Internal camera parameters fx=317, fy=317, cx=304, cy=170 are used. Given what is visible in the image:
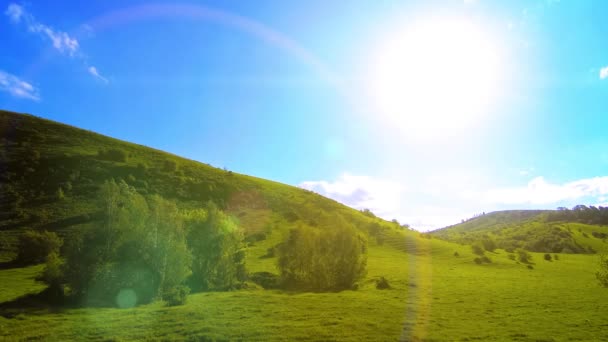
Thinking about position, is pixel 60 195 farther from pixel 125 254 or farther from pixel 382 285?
pixel 382 285

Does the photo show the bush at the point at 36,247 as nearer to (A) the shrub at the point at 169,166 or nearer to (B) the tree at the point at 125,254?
(B) the tree at the point at 125,254

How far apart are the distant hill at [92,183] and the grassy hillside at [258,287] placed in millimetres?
355

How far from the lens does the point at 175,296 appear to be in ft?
121

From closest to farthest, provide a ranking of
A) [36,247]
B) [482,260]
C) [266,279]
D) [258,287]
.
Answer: [258,287] → [36,247] → [266,279] → [482,260]

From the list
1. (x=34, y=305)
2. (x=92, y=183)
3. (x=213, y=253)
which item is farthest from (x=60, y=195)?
(x=34, y=305)

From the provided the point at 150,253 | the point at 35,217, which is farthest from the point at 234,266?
the point at 35,217

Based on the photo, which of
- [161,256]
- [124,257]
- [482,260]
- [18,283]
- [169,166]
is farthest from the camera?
[169,166]

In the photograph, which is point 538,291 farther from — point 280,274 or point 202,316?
point 202,316

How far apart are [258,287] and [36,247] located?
36355 millimetres

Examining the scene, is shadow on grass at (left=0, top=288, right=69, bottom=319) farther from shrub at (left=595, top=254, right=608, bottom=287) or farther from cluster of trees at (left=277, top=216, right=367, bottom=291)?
shrub at (left=595, top=254, right=608, bottom=287)

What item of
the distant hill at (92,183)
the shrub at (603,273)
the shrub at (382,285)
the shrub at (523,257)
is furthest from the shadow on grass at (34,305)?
the shrub at (523,257)

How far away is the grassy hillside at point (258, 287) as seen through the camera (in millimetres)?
26047

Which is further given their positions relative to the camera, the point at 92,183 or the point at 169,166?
the point at 169,166

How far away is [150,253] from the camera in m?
39.3
